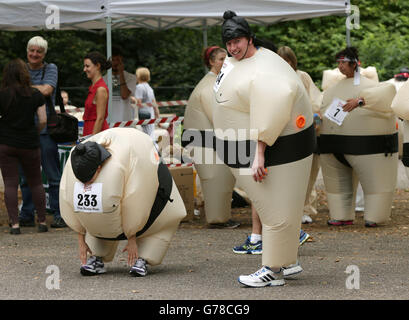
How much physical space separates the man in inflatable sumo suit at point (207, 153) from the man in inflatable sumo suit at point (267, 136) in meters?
3.13

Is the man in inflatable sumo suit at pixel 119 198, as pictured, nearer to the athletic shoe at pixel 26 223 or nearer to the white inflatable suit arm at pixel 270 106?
the white inflatable suit arm at pixel 270 106

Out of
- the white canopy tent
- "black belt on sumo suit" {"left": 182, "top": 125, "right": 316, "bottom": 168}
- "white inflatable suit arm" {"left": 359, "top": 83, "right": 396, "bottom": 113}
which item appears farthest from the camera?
the white canopy tent

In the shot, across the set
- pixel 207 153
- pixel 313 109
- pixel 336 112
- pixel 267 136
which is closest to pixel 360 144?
pixel 336 112

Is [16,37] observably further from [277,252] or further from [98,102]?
[277,252]

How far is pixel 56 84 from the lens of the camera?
9.48m

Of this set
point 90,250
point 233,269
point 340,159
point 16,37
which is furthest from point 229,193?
point 16,37

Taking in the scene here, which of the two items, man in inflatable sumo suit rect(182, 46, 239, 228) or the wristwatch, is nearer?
the wristwatch

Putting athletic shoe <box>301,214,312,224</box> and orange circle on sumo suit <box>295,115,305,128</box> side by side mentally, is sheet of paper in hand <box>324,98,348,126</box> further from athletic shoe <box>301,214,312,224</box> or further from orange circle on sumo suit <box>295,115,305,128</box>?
orange circle on sumo suit <box>295,115,305,128</box>

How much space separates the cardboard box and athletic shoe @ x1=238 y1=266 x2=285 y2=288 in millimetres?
3907

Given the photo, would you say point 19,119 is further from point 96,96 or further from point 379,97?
point 379,97

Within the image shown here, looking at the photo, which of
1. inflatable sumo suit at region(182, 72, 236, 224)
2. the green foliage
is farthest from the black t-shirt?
the green foliage

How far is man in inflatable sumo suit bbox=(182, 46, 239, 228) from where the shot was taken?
934 centimetres

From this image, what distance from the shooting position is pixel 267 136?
230 inches

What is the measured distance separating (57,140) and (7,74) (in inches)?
38.9
